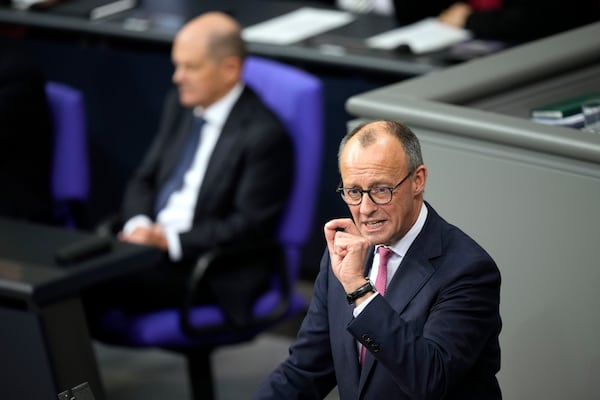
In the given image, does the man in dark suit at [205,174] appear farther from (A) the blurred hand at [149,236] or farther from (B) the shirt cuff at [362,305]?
(B) the shirt cuff at [362,305]

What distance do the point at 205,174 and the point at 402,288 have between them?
6.83 ft

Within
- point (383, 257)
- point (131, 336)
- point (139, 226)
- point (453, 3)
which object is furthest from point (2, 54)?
point (383, 257)

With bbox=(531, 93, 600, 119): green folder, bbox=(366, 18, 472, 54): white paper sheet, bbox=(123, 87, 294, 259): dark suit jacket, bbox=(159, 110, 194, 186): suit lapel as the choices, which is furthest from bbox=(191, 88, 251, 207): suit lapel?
bbox=(531, 93, 600, 119): green folder

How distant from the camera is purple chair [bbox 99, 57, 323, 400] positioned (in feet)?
13.9

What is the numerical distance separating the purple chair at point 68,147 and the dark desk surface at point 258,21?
0.96m

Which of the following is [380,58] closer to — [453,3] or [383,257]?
[453,3]

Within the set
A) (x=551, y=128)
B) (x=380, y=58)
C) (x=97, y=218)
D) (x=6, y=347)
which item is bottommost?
(x=97, y=218)

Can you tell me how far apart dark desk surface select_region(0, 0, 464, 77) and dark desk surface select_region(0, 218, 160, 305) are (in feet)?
4.97

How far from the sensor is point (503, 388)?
3.08m

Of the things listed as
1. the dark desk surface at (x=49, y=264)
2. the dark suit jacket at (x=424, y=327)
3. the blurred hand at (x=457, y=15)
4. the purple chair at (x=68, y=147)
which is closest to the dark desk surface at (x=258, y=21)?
the blurred hand at (x=457, y=15)

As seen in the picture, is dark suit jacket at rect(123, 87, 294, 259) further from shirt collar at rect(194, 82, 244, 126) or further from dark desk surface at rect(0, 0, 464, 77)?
dark desk surface at rect(0, 0, 464, 77)

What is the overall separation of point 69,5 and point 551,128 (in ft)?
12.2

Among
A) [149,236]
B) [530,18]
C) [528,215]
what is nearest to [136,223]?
[149,236]

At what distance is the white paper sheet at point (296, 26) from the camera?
216 inches
